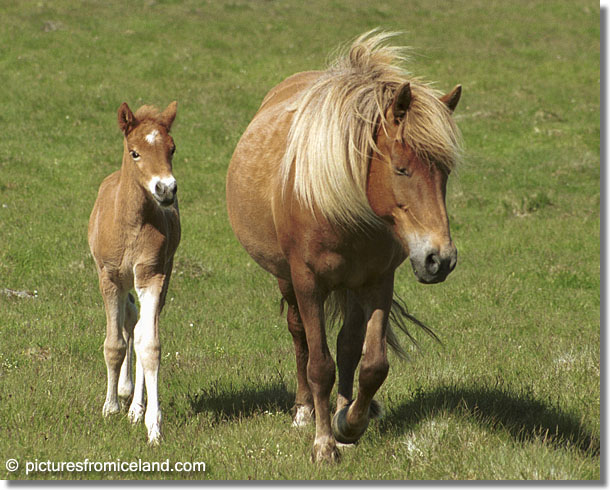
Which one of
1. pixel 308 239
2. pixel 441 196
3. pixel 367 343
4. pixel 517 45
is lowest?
pixel 517 45

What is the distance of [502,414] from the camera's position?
5746mm

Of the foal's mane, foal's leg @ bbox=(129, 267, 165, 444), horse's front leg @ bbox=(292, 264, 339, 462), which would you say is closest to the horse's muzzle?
the foal's mane

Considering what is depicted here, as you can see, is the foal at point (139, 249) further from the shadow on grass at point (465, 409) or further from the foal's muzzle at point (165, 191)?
the shadow on grass at point (465, 409)

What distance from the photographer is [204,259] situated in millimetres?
11531

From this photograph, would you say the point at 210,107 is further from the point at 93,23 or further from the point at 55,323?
the point at 55,323

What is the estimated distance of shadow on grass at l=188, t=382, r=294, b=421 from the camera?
6.21 m

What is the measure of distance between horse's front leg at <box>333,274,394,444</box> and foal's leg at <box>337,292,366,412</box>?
0.42 metres

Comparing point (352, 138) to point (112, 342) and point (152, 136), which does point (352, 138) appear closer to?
point (152, 136)

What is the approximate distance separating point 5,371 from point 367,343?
3503 mm

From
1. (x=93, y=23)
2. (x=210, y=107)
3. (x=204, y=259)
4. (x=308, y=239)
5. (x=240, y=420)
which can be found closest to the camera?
(x=308, y=239)

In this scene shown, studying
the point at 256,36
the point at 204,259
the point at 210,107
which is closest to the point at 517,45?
the point at 256,36

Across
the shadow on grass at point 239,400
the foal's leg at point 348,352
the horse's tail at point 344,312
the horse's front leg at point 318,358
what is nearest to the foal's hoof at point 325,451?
the horse's front leg at point 318,358

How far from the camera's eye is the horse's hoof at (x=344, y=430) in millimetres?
5250

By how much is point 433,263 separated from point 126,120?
2893 mm
